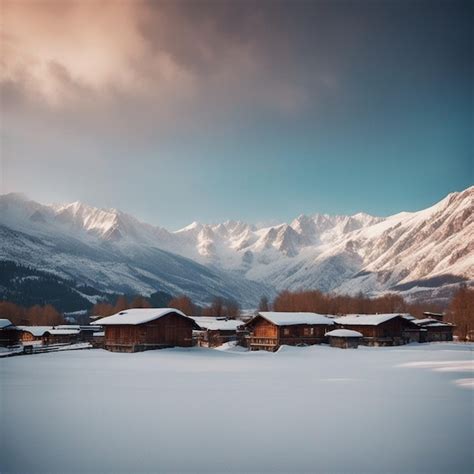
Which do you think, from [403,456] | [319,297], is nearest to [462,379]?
[403,456]

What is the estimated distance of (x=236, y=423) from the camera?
1984cm

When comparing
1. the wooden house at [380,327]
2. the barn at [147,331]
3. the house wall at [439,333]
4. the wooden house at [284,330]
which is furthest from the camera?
the house wall at [439,333]

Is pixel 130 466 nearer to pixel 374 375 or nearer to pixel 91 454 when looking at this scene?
pixel 91 454

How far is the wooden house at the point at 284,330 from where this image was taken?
241 feet

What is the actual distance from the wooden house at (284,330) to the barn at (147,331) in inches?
567

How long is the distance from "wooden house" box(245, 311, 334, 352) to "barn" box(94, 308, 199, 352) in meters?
14.4

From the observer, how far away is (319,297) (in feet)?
528

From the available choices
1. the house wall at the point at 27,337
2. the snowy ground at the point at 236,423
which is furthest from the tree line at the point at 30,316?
the snowy ground at the point at 236,423

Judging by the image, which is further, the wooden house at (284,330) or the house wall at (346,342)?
the wooden house at (284,330)

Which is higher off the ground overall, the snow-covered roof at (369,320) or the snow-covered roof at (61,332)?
the snow-covered roof at (369,320)

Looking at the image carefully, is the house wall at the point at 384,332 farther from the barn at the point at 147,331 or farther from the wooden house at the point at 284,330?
the barn at the point at 147,331

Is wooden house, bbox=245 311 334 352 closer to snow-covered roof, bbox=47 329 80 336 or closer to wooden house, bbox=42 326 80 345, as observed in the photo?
snow-covered roof, bbox=47 329 80 336

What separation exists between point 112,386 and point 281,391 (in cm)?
1119

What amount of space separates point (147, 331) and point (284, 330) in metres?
23.5
